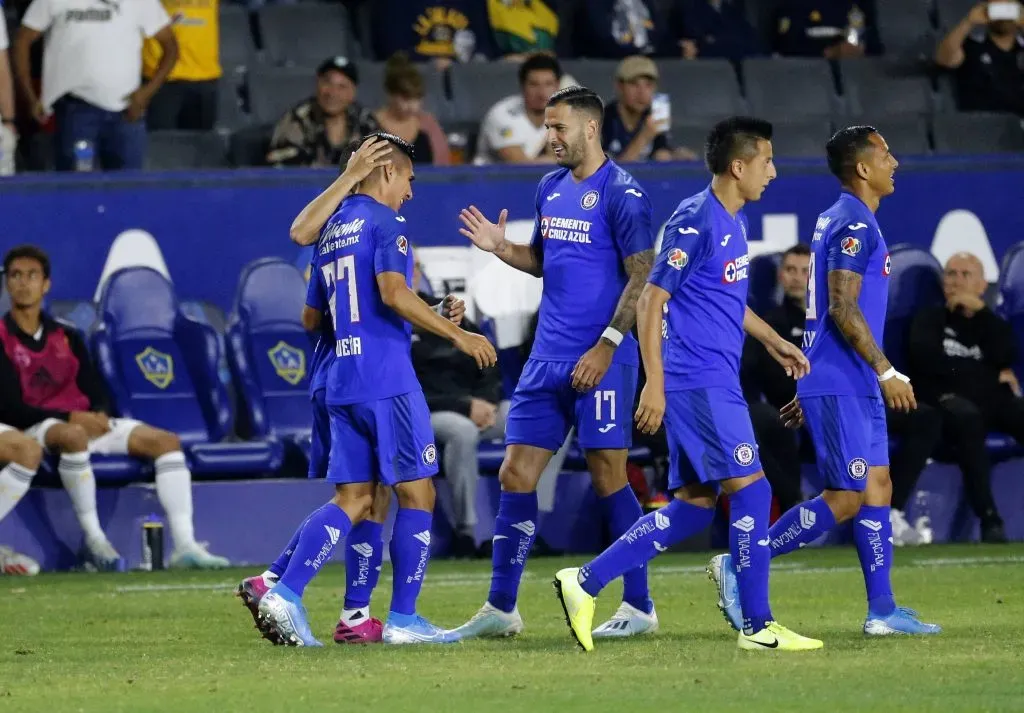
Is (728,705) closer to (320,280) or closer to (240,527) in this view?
(320,280)

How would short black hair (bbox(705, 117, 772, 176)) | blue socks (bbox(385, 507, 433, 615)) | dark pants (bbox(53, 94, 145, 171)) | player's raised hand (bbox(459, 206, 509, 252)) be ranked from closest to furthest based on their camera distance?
short black hair (bbox(705, 117, 772, 176))
blue socks (bbox(385, 507, 433, 615))
player's raised hand (bbox(459, 206, 509, 252))
dark pants (bbox(53, 94, 145, 171))

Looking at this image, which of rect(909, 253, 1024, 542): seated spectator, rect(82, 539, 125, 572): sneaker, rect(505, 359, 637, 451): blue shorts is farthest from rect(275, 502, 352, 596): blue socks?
rect(909, 253, 1024, 542): seated spectator

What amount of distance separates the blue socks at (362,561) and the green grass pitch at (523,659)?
1.02 feet

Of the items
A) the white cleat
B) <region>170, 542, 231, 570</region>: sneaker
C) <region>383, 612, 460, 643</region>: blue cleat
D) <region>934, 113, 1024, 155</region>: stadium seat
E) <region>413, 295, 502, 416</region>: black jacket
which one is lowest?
<region>170, 542, 231, 570</region>: sneaker

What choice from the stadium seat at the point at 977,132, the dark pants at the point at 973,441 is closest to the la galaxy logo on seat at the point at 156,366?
the dark pants at the point at 973,441

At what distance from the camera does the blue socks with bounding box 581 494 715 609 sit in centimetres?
716

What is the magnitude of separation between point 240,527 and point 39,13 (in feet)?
12.7

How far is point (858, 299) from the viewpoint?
7719 mm

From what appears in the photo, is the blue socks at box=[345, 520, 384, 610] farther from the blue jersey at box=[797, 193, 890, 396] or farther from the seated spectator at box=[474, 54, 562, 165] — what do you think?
the seated spectator at box=[474, 54, 562, 165]

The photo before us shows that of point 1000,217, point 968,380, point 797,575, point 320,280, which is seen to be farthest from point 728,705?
point 1000,217

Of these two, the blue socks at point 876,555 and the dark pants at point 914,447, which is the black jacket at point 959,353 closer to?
the dark pants at point 914,447

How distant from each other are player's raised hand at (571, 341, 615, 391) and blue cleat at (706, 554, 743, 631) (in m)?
0.85

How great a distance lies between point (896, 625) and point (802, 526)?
551 mm

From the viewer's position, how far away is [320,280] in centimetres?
779
